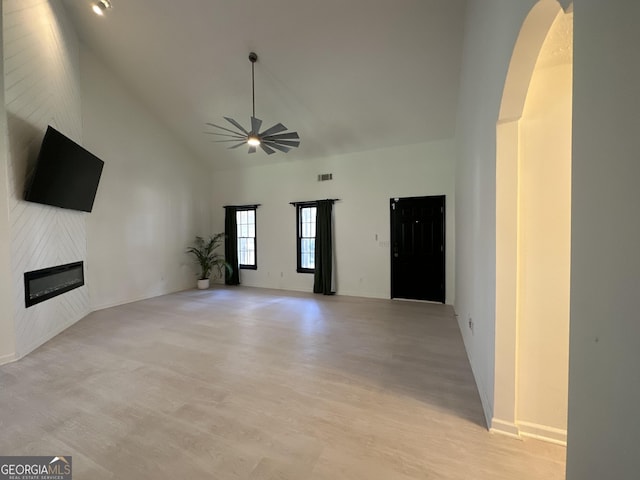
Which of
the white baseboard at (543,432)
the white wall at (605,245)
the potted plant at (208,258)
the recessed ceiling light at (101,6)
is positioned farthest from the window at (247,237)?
the white wall at (605,245)

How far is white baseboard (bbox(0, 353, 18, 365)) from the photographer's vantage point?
115 inches

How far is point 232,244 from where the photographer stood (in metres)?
7.52

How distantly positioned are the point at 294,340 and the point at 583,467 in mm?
3077

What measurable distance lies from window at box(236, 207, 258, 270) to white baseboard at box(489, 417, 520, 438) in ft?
20.5

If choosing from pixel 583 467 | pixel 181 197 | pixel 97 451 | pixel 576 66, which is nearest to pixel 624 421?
pixel 583 467

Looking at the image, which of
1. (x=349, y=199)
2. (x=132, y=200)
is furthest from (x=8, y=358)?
(x=349, y=199)

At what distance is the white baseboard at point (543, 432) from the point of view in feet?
5.77

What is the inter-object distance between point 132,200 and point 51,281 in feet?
7.62

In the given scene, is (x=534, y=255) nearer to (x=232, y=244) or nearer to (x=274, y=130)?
(x=274, y=130)

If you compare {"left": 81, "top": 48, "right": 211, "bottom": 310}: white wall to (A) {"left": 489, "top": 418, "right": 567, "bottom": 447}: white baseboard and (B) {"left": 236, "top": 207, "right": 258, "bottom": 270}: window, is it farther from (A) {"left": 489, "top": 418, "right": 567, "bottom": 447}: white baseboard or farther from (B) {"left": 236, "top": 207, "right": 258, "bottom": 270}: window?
(A) {"left": 489, "top": 418, "right": 567, "bottom": 447}: white baseboard

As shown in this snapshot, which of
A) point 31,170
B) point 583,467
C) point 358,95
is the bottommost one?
point 583,467

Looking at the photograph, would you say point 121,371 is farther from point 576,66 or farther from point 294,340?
point 576,66

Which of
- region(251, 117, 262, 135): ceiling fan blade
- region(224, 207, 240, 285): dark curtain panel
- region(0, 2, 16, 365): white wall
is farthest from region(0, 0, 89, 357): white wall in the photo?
region(224, 207, 240, 285): dark curtain panel

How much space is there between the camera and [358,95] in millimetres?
4559
